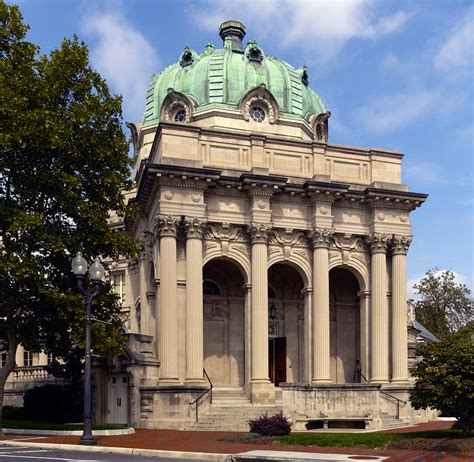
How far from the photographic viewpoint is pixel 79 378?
36844mm

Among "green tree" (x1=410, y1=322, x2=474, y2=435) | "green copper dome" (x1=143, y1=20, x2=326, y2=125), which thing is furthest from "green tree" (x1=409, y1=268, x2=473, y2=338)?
"green tree" (x1=410, y1=322, x2=474, y2=435)

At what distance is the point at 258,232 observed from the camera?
3575 cm

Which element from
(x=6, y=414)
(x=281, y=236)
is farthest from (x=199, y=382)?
(x=6, y=414)

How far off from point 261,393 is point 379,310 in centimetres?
780

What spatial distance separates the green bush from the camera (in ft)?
116

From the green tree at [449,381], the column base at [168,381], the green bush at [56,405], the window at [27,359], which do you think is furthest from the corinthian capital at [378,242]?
the window at [27,359]

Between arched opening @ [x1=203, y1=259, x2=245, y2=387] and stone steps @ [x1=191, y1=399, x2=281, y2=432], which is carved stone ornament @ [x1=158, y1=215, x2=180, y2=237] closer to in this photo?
arched opening @ [x1=203, y1=259, x2=245, y2=387]

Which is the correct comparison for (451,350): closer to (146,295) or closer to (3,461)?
(3,461)

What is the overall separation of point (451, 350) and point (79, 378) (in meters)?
20.4

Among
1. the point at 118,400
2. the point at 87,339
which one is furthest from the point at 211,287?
the point at 87,339

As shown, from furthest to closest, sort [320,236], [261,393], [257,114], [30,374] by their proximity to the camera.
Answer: [257,114], [30,374], [320,236], [261,393]

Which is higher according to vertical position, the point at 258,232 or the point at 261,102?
the point at 261,102

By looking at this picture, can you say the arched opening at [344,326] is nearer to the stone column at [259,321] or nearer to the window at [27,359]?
the stone column at [259,321]

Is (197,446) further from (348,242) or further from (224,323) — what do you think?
(348,242)
